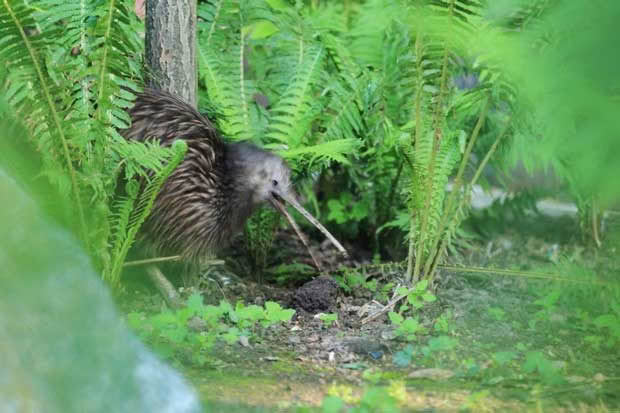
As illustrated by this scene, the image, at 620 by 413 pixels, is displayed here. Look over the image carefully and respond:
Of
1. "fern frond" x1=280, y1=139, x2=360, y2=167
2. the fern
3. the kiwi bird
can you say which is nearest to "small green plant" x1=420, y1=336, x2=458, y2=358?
the kiwi bird

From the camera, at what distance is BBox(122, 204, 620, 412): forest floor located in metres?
3.68

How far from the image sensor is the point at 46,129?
4398 mm

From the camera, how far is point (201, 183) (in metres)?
5.21

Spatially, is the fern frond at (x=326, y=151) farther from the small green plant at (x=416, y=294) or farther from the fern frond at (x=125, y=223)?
the fern frond at (x=125, y=223)

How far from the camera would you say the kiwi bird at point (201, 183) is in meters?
5.00

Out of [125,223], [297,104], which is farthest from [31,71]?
[297,104]

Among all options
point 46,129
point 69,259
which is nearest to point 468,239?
point 46,129

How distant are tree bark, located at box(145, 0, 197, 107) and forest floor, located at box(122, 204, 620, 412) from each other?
4.13 ft

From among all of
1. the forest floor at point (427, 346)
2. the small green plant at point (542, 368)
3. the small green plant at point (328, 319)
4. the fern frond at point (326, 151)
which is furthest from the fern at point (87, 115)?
the small green plant at point (542, 368)

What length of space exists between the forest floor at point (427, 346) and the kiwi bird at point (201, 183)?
353 mm

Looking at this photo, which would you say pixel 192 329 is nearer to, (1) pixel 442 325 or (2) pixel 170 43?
(1) pixel 442 325

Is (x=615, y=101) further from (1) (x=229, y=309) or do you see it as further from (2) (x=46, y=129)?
(2) (x=46, y=129)

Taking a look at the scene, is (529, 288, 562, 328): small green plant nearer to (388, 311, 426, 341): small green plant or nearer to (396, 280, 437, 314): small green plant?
(396, 280, 437, 314): small green plant

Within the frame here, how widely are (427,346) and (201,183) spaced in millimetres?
1697
